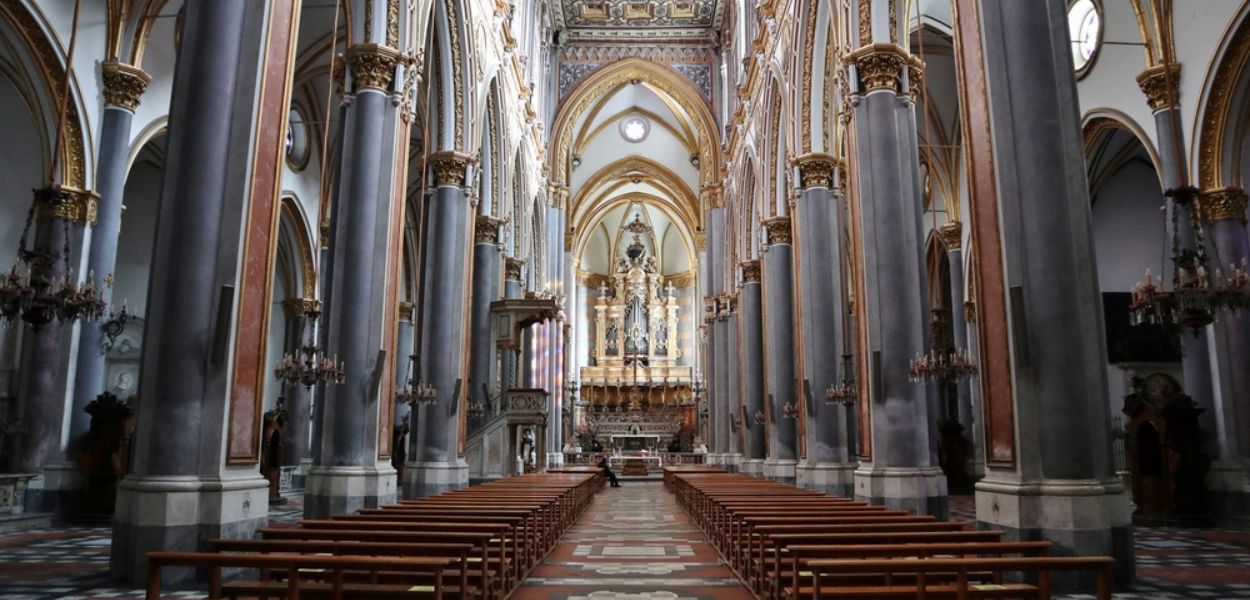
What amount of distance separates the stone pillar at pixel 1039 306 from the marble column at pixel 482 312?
14013 mm

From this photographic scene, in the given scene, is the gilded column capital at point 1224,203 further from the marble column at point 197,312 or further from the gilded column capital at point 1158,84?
the marble column at point 197,312

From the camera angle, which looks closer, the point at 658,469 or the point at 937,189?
the point at 937,189

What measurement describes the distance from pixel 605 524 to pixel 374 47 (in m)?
8.13

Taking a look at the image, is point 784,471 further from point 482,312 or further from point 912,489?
point 912,489

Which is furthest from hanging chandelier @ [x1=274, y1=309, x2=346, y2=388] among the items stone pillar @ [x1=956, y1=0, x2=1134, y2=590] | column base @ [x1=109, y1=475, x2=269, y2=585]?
stone pillar @ [x1=956, y1=0, x2=1134, y2=590]

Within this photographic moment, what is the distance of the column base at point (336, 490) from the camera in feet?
34.4

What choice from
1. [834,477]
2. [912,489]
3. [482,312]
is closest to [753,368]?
[482,312]

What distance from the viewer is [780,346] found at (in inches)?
779

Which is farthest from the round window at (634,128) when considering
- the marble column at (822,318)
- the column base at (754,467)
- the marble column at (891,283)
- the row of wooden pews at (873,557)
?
the row of wooden pews at (873,557)

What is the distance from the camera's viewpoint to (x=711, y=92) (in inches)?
1355

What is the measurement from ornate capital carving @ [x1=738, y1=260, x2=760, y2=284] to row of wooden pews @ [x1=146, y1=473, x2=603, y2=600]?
52.0 feet

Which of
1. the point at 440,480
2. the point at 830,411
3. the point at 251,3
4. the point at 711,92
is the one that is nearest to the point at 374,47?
the point at 251,3

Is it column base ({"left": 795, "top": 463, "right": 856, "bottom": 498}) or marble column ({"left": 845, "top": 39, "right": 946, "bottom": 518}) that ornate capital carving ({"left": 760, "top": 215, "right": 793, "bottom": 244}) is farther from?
marble column ({"left": 845, "top": 39, "right": 946, "bottom": 518})

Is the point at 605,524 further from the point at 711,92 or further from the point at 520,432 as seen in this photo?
the point at 711,92
